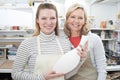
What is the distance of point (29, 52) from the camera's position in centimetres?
131

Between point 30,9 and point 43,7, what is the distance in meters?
2.33

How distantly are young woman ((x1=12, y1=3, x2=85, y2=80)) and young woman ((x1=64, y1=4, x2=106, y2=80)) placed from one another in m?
0.16

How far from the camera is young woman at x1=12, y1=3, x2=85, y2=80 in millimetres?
1302

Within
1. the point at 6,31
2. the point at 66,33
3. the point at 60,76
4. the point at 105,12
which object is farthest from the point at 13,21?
the point at 60,76

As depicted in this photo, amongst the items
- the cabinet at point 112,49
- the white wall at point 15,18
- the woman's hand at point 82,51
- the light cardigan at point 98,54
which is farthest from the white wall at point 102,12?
the woman's hand at point 82,51

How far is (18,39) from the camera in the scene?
11.4ft

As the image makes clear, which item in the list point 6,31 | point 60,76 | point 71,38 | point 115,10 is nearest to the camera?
point 60,76

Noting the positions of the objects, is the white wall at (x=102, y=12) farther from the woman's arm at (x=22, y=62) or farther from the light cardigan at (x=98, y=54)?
the woman's arm at (x=22, y=62)

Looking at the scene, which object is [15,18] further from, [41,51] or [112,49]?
[41,51]

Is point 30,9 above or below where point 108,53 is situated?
above

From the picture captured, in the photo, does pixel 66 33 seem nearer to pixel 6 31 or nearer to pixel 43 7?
pixel 43 7

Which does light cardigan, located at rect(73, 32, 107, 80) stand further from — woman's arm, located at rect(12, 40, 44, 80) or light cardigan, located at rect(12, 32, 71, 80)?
woman's arm, located at rect(12, 40, 44, 80)

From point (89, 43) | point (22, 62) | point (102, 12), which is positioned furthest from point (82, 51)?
point (102, 12)

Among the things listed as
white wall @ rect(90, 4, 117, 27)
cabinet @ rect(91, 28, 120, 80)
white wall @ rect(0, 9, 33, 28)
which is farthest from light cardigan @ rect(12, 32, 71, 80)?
white wall @ rect(90, 4, 117, 27)
